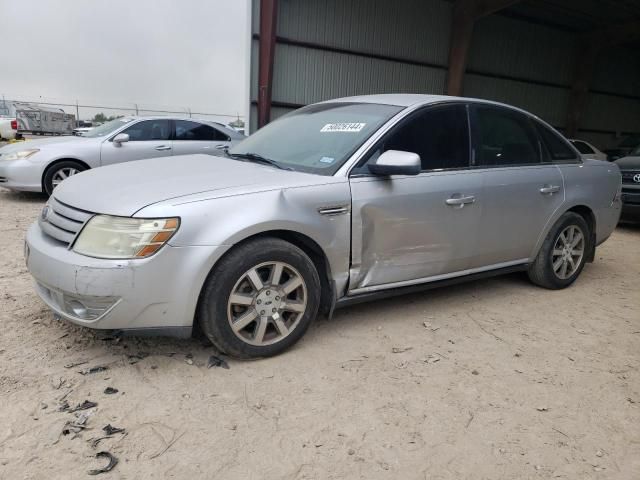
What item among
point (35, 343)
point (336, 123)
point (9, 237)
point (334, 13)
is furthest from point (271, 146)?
point (334, 13)

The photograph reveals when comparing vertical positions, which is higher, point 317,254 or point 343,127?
point 343,127

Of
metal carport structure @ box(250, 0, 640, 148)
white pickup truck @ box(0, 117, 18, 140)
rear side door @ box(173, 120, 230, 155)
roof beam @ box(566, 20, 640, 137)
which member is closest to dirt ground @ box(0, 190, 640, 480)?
rear side door @ box(173, 120, 230, 155)

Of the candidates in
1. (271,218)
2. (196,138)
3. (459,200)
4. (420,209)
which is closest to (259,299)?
(271,218)

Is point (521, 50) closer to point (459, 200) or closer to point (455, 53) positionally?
point (455, 53)

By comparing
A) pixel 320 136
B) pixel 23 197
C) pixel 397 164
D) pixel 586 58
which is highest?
pixel 586 58

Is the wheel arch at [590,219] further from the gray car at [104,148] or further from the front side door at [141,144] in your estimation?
the front side door at [141,144]

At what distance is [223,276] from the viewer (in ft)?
8.59

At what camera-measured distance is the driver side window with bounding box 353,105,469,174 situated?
10.8 feet

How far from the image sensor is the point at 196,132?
8.57 m

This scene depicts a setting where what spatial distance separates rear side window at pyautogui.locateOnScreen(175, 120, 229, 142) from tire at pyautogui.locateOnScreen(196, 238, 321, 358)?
20.6 ft

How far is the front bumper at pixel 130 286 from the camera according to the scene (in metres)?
2.44

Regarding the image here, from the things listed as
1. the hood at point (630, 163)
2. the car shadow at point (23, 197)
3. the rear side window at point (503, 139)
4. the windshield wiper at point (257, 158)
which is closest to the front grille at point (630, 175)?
the hood at point (630, 163)

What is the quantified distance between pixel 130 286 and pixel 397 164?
1648 mm

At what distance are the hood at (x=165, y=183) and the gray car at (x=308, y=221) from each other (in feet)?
0.04
